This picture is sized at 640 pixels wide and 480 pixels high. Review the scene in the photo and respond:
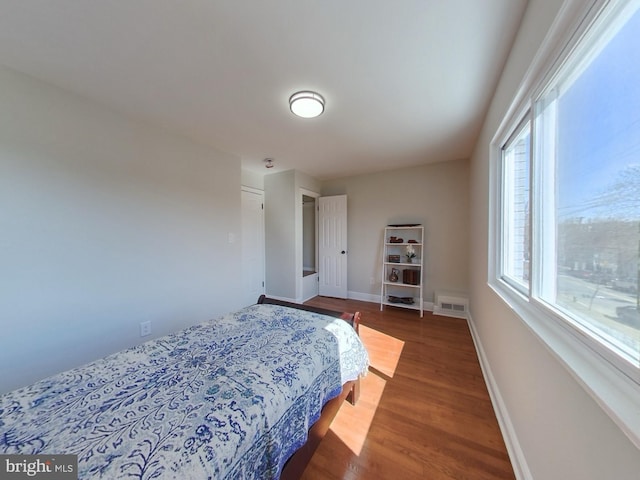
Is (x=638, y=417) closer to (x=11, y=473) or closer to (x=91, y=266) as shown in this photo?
(x=11, y=473)

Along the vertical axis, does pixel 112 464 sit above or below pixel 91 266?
below

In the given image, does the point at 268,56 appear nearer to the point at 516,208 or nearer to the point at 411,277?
the point at 516,208

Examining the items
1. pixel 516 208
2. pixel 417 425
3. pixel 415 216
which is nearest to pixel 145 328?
pixel 417 425

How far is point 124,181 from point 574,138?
10.1 feet

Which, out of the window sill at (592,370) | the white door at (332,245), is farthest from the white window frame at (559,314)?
the white door at (332,245)

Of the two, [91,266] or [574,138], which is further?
[91,266]

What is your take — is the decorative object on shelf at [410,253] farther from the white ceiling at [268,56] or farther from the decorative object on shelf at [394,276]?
the white ceiling at [268,56]

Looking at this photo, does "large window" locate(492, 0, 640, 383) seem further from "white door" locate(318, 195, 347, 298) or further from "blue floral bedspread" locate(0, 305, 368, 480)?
"white door" locate(318, 195, 347, 298)

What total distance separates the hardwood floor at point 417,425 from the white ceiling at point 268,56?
2.39 m

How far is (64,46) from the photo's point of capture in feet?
4.58

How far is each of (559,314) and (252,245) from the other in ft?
12.4

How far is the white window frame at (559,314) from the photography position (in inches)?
22.6

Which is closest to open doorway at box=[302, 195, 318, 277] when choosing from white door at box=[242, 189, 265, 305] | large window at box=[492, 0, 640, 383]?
white door at box=[242, 189, 265, 305]

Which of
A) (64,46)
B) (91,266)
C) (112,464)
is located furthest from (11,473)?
(64,46)
